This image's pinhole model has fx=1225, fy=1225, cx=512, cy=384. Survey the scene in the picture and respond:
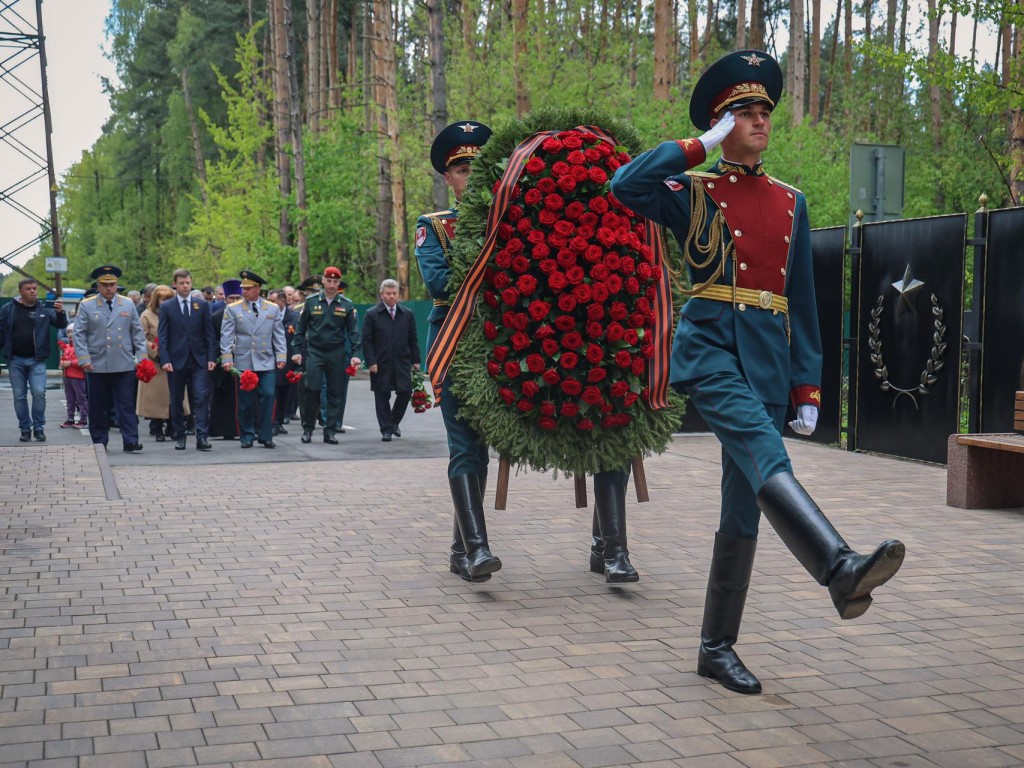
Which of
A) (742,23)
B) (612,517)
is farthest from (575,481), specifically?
(742,23)

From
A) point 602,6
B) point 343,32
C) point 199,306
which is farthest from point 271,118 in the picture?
point 199,306

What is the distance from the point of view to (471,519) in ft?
20.6

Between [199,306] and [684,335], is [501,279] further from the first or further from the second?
[199,306]

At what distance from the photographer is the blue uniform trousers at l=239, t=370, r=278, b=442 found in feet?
46.1

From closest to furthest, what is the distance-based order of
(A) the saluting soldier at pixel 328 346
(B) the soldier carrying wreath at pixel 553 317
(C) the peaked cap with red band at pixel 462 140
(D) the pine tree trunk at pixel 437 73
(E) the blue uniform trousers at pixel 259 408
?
1. (B) the soldier carrying wreath at pixel 553 317
2. (C) the peaked cap with red band at pixel 462 140
3. (E) the blue uniform trousers at pixel 259 408
4. (A) the saluting soldier at pixel 328 346
5. (D) the pine tree trunk at pixel 437 73

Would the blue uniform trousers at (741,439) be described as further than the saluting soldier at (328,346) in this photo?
No

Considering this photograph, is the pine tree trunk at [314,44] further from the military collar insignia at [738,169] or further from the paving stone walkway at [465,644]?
the military collar insignia at [738,169]

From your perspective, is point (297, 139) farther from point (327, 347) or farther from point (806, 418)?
point (806, 418)

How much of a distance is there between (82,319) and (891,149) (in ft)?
28.4

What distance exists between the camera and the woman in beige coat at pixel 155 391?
15.1 m

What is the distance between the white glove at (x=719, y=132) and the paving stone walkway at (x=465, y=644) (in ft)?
6.63

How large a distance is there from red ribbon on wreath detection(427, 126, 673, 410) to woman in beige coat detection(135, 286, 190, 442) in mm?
9624

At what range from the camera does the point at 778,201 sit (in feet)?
15.6

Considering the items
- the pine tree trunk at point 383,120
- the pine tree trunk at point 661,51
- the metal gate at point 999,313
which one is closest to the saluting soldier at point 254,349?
the metal gate at point 999,313
